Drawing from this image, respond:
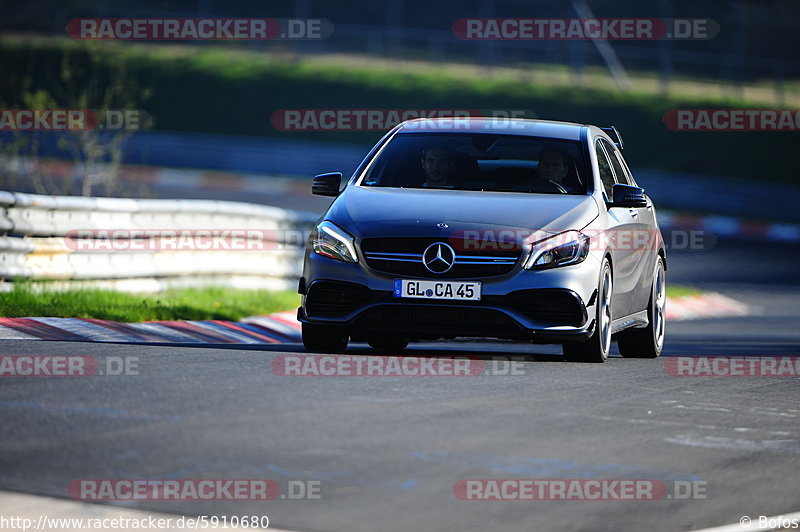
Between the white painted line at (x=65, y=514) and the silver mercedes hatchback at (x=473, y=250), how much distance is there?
448 cm

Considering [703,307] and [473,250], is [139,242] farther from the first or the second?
[703,307]

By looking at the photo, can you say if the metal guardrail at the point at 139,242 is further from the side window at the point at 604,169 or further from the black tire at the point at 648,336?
the black tire at the point at 648,336

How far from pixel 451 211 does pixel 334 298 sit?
95 centimetres

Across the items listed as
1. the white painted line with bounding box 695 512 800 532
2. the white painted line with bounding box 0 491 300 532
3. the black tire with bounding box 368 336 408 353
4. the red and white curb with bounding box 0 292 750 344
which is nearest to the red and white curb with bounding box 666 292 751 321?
the red and white curb with bounding box 0 292 750 344

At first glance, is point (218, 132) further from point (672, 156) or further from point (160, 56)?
point (672, 156)

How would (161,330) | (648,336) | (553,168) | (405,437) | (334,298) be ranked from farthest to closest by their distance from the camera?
(161,330) < (648,336) < (553,168) < (334,298) < (405,437)

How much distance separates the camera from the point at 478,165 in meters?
10.9

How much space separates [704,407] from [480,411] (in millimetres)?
1543

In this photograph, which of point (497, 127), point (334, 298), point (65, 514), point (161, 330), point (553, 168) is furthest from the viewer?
point (161, 330)

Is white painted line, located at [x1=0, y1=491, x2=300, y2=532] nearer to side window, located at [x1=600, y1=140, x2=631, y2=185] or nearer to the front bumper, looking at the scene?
the front bumper

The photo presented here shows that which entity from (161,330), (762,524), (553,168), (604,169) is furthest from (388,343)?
(762,524)

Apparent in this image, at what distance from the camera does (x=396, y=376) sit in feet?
29.1

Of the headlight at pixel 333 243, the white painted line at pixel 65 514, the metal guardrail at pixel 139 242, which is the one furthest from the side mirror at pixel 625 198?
the white painted line at pixel 65 514

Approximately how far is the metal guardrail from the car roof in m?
3.71
